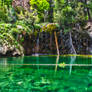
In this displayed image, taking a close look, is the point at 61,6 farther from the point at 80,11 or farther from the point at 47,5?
the point at 47,5

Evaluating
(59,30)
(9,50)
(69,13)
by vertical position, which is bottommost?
(9,50)

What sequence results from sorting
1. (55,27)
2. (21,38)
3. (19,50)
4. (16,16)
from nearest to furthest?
(19,50), (21,38), (55,27), (16,16)

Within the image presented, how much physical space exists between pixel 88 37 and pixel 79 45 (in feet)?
→ 6.84

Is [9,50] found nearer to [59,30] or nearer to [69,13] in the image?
[59,30]

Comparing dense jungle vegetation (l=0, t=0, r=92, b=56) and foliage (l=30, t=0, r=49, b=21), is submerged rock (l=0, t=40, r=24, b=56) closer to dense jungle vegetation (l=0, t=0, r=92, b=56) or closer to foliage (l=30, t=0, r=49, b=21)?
dense jungle vegetation (l=0, t=0, r=92, b=56)

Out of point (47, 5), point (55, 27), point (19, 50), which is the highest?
point (47, 5)

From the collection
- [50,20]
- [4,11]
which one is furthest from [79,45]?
[4,11]

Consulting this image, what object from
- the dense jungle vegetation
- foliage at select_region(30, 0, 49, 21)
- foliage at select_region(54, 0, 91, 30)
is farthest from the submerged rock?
foliage at select_region(30, 0, 49, 21)

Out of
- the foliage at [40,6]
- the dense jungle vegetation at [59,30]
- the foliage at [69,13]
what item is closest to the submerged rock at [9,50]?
the dense jungle vegetation at [59,30]

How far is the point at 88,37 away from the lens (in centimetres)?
3095

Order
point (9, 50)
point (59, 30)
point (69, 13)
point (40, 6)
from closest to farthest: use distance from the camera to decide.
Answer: point (9, 50), point (69, 13), point (59, 30), point (40, 6)

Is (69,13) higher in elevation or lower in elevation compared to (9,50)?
higher

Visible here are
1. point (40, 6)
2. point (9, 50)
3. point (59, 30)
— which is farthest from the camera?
point (40, 6)

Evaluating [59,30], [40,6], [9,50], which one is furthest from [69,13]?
[9,50]
